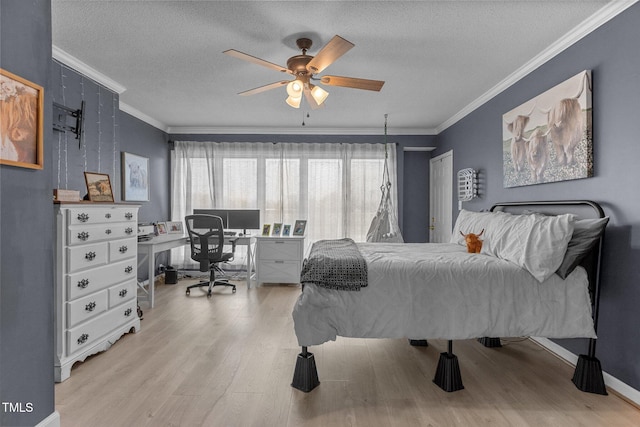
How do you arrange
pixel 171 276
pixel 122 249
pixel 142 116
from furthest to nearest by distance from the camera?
pixel 171 276, pixel 142 116, pixel 122 249

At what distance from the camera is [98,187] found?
3.22 meters

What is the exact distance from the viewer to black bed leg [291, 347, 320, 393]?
7.13ft

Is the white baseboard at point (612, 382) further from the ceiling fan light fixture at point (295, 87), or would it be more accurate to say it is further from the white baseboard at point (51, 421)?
the white baseboard at point (51, 421)

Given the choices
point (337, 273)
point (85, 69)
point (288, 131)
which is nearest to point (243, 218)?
point (288, 131)

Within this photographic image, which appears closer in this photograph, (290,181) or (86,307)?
(86,307)

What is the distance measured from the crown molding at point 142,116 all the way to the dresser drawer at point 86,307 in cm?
274

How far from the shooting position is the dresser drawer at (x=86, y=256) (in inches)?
94.5

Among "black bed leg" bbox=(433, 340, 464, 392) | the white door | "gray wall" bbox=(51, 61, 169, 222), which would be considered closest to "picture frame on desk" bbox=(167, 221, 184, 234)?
"gray wall" bbox=(51, 61, 169, 222)

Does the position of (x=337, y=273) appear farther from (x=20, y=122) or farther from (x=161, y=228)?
(x=161, y=228)

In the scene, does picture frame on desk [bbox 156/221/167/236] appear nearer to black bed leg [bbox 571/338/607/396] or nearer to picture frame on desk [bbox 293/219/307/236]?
picture frame on desk [bbox 293/219/307/236]

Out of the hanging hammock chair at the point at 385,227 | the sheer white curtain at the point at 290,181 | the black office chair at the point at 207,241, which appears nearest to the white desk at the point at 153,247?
the black office chair at the point at 207,241

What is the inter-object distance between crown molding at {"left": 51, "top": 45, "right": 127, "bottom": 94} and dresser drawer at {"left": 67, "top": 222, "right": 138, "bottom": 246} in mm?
1508

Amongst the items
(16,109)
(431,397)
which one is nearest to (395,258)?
(431,397)

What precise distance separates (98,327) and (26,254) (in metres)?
1.32
